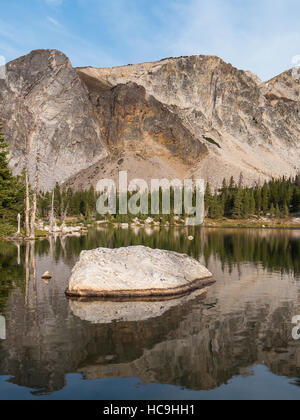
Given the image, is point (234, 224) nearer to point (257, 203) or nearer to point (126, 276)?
point (257, 203)

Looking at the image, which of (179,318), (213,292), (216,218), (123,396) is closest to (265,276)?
(213,292)

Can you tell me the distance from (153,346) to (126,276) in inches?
351

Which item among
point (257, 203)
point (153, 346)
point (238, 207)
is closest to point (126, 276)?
point (153, 346)

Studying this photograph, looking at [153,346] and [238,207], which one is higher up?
[238,207]

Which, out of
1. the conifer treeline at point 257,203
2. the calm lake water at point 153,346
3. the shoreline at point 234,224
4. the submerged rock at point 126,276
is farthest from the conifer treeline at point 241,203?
the calm lake water at point 153,346

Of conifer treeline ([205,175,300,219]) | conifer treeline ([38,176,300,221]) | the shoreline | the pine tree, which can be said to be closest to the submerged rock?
the shoreline

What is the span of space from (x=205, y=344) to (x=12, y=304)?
11.4 m

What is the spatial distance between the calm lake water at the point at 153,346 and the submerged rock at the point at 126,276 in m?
1.24

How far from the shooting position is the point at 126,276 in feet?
78.7

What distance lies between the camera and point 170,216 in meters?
138

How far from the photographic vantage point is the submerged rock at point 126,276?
23453mm

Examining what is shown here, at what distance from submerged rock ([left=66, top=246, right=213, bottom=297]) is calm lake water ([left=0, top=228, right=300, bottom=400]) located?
124 centimetres

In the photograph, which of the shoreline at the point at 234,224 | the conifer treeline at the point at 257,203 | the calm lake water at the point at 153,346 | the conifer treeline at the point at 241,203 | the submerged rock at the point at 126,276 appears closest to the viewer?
the calm lake water at the point at 153,346

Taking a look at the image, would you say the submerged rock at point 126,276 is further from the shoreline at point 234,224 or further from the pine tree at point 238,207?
the pine tree at point 238,207
